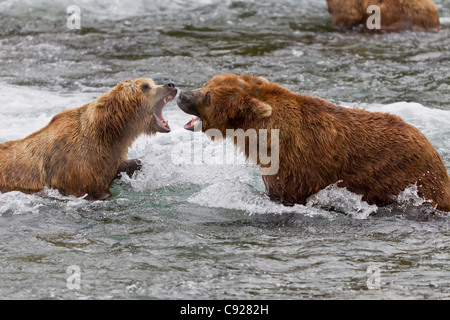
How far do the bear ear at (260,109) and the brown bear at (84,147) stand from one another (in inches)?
51.9

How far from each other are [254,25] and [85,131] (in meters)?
7.48

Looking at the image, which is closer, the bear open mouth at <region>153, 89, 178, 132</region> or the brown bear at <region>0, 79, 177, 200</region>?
the brown bear at <region>0, 79, 177, 200</region>

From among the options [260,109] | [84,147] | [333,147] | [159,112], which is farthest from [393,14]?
[84,147]

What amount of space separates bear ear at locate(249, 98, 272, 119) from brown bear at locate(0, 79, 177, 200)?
4.32 feet

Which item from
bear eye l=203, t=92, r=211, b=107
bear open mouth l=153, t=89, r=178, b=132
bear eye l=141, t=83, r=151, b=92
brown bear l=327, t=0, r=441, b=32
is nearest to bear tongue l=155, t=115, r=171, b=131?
bear open mouth l=153, t=89, r=178, b=132

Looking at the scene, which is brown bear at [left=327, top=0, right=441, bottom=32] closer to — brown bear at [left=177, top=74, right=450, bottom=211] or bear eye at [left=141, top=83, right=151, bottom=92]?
bear eye at [left=141, top=83, right=151, bottom=92]

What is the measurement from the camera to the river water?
4.86 metres

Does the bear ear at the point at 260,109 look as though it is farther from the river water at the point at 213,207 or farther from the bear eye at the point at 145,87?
the bear eye at the point at 145,87

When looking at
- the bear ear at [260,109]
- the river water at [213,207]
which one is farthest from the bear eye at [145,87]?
the bear ear at [260,109]

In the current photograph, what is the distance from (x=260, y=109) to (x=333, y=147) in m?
0.67

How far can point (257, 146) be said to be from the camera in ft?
19.6

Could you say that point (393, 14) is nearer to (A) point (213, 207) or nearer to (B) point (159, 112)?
(B) point (159, 112)

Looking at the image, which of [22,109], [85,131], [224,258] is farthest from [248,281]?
[22,109]
